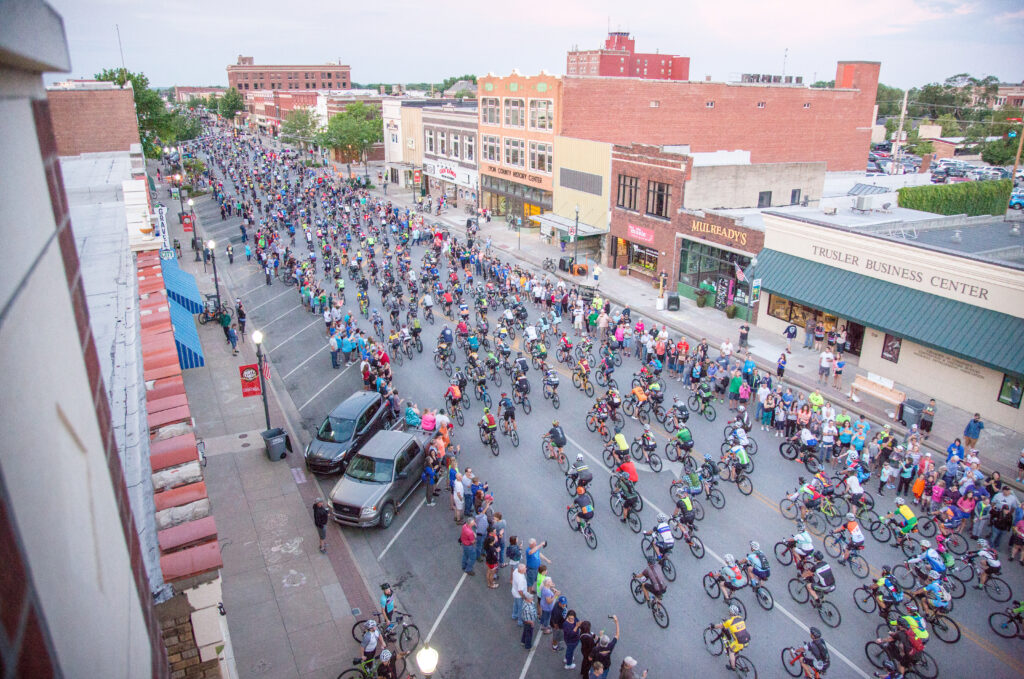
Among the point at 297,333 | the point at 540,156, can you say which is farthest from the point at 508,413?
the point at 540,156

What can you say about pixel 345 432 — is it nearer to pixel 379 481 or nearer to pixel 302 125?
pixel 379 481

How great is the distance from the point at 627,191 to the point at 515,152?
16.6 m

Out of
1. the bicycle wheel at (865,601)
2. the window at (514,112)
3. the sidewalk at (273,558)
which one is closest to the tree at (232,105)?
the window at (514,112)

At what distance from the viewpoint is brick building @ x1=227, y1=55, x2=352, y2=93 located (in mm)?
187750

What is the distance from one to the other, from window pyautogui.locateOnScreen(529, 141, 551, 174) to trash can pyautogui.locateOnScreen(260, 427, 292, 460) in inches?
1411

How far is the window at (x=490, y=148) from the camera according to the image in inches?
2317

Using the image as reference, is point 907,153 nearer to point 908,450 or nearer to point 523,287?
point 523,287

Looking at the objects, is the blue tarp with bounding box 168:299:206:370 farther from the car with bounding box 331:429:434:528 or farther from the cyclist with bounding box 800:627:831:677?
the cyclist with bounding box 800:627:831:677

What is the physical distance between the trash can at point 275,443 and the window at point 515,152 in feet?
129

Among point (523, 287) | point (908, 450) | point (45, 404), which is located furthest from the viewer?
point (523, 287)

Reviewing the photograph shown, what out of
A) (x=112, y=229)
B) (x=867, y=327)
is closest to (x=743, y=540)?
(x=867, y=327)

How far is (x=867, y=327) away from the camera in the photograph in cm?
2767

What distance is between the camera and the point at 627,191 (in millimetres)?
42219

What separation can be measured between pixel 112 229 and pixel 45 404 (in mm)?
19757
